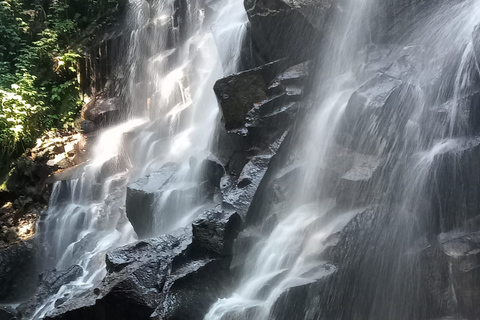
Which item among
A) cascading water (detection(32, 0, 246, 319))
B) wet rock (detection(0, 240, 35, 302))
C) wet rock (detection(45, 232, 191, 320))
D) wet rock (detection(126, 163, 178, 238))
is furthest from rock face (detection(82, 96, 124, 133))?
wet rock (detection(45, 232, 191, 320))

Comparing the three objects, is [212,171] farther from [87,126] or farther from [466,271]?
[87,126]

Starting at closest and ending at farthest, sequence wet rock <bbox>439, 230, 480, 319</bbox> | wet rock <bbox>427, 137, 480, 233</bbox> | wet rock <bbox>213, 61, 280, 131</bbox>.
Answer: wet rock <bbox>439, 230, 480, 319</bbox>
wet rock <bbox>427, 137, 480, 233</bbox>
wet rock <bbox>213, 61, 280, 131</bbox>

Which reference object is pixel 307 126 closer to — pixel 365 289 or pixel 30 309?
pixel 365 289

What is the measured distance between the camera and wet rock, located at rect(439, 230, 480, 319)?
5117 millimetres

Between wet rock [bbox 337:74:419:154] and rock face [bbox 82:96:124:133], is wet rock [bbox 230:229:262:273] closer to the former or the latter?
wet rock [bbox 337:74:419:154]

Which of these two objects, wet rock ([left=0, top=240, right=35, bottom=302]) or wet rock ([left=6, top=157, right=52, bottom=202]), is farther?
wet rock ([left=6, top=157, right=52, bottom=202])

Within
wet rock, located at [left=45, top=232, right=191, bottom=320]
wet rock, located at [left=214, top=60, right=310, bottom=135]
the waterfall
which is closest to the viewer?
the waterfall

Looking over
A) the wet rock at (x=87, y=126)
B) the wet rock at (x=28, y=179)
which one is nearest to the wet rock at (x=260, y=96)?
the wet rock at (x=28, y=179)

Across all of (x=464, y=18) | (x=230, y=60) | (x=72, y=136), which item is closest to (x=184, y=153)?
(x=230, y=60)

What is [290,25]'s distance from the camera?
912 centimetres

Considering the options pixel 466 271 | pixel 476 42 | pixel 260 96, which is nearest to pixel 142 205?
pixel 260 96

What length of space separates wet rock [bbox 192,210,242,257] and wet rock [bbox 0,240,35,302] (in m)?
5.74

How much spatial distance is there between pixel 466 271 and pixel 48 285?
828cm

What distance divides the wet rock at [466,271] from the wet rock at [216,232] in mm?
3338
